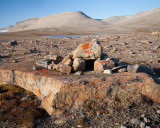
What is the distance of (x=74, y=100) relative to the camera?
237 inches

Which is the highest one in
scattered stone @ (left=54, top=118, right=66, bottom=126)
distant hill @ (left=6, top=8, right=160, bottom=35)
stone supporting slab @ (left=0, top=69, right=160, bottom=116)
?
distant hill @ (left=6, top=8, right=160, bottom=35)

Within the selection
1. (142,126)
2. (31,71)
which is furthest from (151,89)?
(31,71)

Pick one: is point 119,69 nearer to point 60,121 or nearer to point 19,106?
point 60,121

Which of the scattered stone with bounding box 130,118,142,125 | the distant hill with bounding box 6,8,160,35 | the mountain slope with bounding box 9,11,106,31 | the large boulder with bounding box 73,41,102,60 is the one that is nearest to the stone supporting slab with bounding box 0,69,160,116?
the scattered stone with bounding box 130,118,142,125

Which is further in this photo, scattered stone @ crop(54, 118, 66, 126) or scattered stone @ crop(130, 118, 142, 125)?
scattered stone @ crop(54, 118, 66, 126)

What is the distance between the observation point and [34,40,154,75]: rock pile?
24.3ft

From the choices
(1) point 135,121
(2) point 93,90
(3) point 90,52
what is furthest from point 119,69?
(1) point 135,121

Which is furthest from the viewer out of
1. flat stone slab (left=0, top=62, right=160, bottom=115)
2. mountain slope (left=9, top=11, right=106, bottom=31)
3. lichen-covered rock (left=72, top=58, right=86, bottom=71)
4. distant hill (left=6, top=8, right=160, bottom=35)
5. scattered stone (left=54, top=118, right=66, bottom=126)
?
mountain slope (left=9, top=11, right=106, bottom=31)

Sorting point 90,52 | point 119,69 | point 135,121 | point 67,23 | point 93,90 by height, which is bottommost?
point 135,121

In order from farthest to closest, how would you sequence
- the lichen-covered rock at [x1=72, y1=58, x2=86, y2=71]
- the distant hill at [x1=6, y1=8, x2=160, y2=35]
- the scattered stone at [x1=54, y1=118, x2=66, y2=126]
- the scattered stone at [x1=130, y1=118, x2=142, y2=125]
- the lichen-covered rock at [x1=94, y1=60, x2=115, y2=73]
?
the distant hill at [x1=6, y1=8, x2=160, y2=35] < the lichen-covered rock at [x1=72, y1=58, x2=86, y2=71] < the lichen-covered rock at [x1=94, y1=60, x2=115, y2=73] < the scattered stone at [x1=54, y1=118, x2=66, y2=126] < the scattered stone at [x1=130, y1=118, x2=142, y2=125]

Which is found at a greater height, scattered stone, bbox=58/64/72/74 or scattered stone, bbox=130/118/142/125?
scattered stone, bbox=58/64/72/74

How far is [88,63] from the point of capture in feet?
27.8

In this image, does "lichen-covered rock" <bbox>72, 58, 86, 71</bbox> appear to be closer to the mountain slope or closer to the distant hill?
the distant hill

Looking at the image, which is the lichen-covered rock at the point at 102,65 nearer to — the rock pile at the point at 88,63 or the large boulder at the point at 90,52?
the rock pile at the point at 88,63
